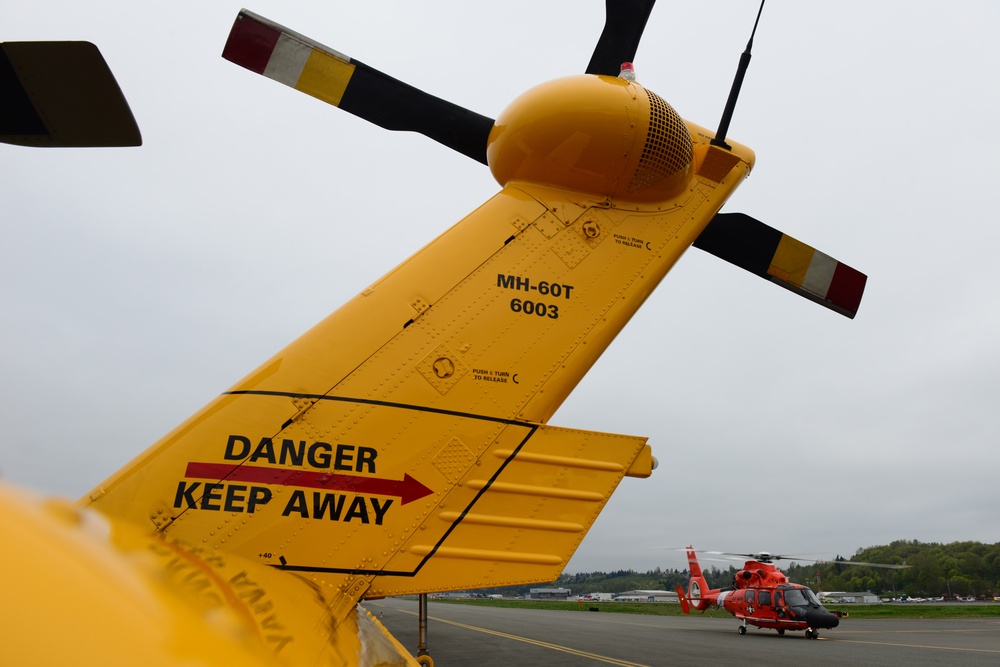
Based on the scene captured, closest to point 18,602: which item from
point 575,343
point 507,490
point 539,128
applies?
point 507,490

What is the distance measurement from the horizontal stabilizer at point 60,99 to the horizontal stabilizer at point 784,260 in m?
2.80

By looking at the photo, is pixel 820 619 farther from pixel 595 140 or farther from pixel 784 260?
pixel 595 140

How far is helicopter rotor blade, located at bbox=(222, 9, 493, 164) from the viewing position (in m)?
2.79

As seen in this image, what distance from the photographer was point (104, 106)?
5.40 ft

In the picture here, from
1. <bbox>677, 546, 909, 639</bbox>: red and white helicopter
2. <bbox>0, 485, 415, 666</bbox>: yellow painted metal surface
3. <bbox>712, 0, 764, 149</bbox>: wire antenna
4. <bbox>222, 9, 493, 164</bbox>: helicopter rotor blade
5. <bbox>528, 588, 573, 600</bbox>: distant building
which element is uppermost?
<bbox>712, 0, 764, 149</bbox>: wire antenna

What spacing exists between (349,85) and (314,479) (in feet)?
6.08

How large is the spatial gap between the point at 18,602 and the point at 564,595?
108m

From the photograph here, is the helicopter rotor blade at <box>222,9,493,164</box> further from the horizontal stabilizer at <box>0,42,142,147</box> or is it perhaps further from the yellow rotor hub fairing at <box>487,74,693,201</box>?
the horizontal stabilizer at <box>0,42,142,147</box>

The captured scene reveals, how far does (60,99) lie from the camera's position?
63.6 inches

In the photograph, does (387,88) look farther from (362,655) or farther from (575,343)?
(362,655)

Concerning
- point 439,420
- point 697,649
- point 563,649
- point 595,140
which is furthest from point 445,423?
point 697,649

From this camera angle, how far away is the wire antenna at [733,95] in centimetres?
311

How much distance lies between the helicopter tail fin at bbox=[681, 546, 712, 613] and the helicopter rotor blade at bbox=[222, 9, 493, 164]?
74.8ft

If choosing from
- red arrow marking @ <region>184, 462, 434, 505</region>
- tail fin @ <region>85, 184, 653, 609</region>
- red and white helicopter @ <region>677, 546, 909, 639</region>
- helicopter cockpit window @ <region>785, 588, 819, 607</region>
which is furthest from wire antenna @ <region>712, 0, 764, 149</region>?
helicopter cockpit window @ <region>785, 588, 819, 607</region>
